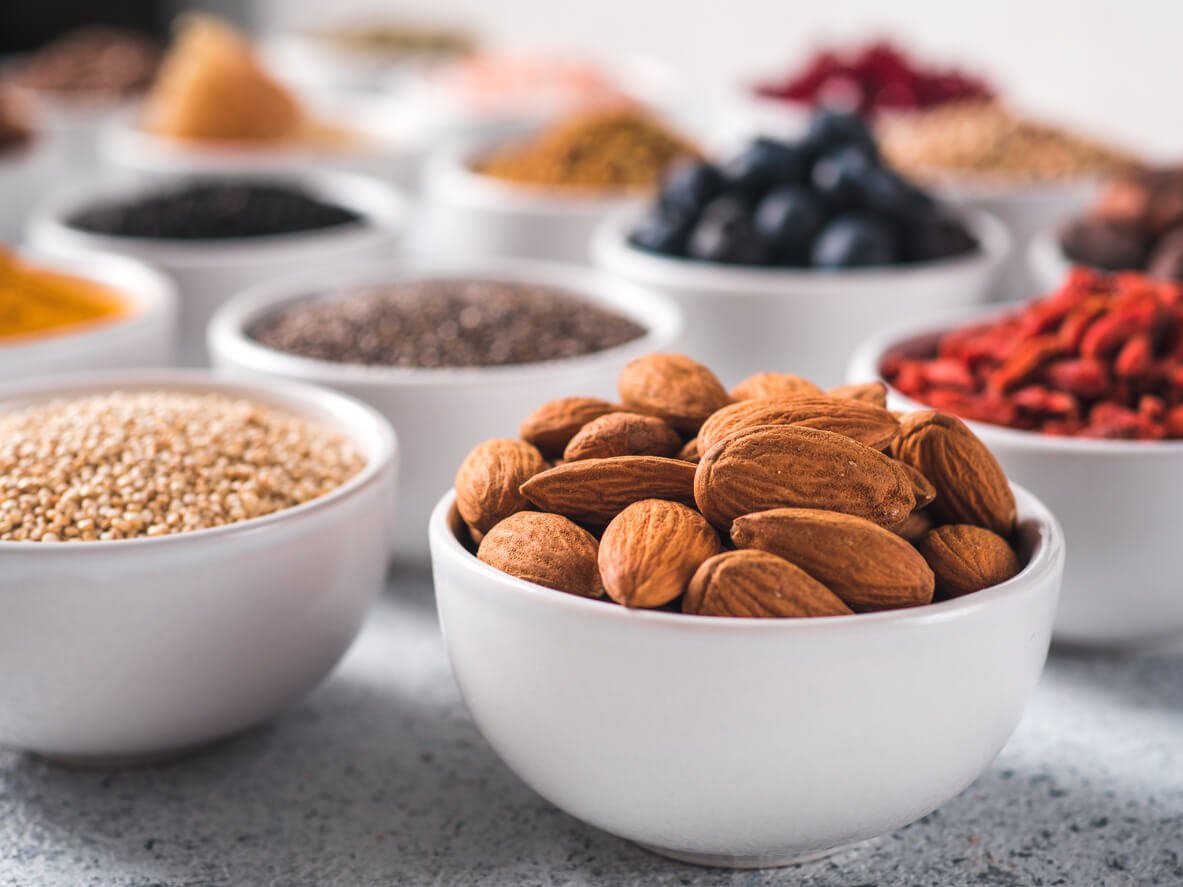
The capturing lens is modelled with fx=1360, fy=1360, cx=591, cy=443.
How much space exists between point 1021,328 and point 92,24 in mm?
4132

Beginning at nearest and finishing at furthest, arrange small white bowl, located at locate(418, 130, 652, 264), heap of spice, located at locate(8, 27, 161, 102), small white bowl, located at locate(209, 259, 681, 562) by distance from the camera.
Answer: small white bowl, located at locate(209, 259, 681, 562)
small white bowl, located at locate(418, 130, 652, 264)
heap of spice, located at locate(8, 27, 161, 102)

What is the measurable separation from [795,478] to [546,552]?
0.39ft

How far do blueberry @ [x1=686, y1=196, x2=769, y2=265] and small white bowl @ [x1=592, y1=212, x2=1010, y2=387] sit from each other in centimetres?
1

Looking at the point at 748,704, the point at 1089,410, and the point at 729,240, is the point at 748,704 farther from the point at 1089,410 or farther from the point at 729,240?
the point at 729,240

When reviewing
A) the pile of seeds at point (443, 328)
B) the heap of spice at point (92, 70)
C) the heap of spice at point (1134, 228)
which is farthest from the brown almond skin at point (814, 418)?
the heap of spice at point (92, 70)

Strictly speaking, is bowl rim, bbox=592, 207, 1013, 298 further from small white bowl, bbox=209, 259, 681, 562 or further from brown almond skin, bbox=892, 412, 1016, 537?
brown almond skin, bbox=892, 412, 1016, 537

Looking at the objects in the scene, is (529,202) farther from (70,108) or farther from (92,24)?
(92,24)

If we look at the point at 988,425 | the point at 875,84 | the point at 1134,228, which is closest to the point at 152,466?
the point at 988,425

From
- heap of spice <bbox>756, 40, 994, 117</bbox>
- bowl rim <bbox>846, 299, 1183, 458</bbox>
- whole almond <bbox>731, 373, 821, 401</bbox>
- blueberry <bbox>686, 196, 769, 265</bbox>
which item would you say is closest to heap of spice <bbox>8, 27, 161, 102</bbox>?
heap of spice <bbox>756, 40, 994, 117</bbox>

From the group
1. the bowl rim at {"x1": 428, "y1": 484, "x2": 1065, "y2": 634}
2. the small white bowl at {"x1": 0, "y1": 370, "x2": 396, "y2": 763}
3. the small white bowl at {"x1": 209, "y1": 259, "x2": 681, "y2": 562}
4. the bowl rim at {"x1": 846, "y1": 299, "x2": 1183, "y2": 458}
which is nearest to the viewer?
the bowl rim at {"x1": 428, "y1": 484, "x2": 1065, "y2": 634}

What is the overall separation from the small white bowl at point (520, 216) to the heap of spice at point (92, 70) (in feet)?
3.72

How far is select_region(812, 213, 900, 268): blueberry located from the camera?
1.19 meters

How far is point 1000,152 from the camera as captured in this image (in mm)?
1596

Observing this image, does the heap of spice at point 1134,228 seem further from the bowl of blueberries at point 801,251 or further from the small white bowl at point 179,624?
the small white bowl at point 179,624
